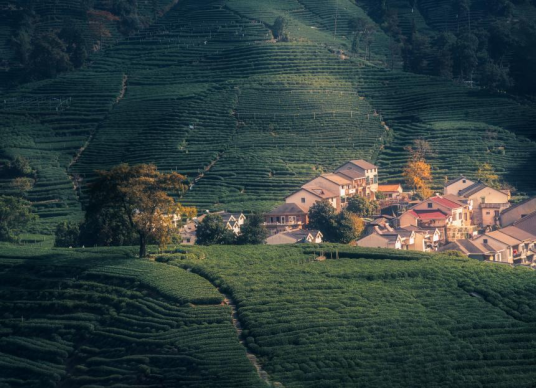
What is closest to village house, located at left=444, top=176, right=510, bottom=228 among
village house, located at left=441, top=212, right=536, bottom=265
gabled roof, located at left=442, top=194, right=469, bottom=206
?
gabled roof, located at left=442, top=194, right=469, bottom=206

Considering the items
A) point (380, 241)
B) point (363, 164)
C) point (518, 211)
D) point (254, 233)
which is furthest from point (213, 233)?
point (518, 211)

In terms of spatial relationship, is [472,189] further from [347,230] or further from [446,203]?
[347,230]

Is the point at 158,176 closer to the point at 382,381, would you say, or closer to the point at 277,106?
the point at 382,381

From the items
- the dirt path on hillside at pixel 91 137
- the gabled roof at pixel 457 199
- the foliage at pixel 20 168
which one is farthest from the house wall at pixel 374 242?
the foliage at pixel 20 168

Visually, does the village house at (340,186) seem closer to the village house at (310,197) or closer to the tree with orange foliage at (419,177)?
the village house at (310,197)

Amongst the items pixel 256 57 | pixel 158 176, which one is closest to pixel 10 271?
pixel 158 176
